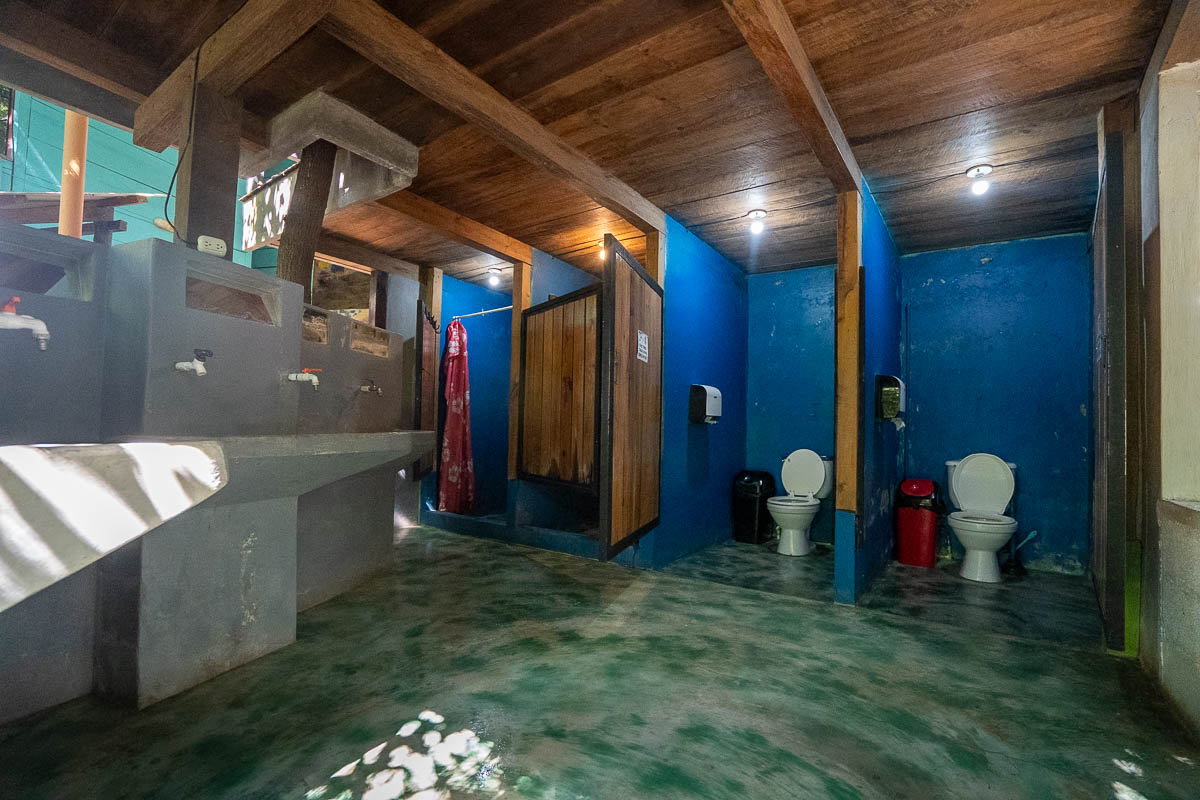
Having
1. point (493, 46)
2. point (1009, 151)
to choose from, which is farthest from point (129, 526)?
point (1009, 151)

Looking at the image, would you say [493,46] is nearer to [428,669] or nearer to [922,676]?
[428,669]

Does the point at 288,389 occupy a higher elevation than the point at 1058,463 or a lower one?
higher

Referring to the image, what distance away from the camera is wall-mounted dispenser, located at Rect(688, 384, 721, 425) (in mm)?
3744

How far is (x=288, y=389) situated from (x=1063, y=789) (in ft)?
9.18

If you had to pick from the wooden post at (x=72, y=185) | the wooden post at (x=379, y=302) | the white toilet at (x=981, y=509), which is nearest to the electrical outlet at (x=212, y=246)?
the wooden post at (x=72, y=185)

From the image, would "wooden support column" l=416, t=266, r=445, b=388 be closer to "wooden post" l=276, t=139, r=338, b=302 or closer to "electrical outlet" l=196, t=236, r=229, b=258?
"wooden post" l=276, t=139, r=338, b=302

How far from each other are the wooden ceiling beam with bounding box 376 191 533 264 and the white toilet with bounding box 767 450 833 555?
2710 millimetres

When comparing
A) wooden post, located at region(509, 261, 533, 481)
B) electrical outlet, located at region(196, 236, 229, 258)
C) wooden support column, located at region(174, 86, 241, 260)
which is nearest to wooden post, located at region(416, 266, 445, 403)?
wooden post, located at region(509, 261, 533, 481)

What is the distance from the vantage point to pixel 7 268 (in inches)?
72.5

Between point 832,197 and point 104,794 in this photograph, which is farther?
point 832,197

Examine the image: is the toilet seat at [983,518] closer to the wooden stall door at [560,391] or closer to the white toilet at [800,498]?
the white toilet at [800,498]

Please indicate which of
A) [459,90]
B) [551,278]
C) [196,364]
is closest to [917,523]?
[551,278]

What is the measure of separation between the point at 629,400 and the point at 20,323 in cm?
231

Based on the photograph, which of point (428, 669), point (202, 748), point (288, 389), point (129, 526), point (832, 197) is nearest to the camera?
point (129, 526)
